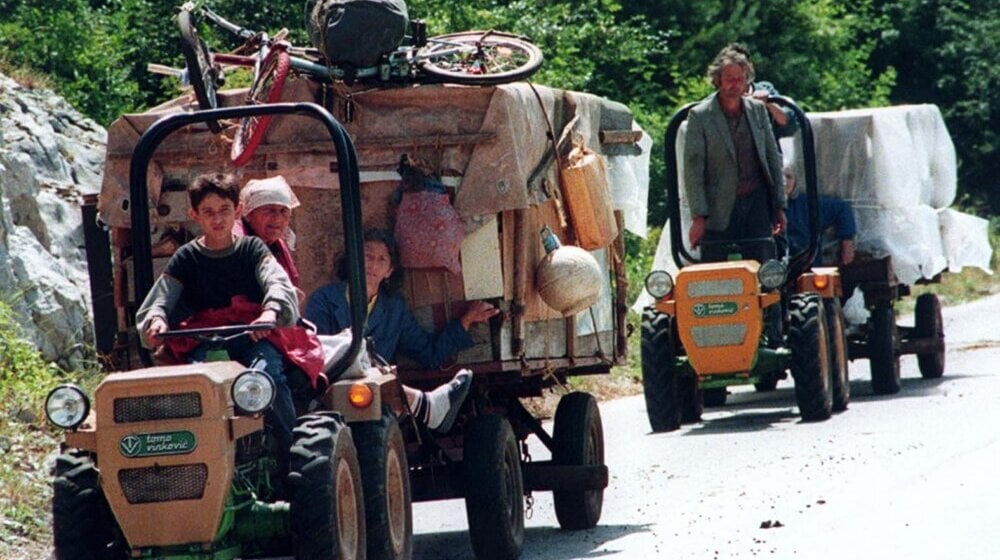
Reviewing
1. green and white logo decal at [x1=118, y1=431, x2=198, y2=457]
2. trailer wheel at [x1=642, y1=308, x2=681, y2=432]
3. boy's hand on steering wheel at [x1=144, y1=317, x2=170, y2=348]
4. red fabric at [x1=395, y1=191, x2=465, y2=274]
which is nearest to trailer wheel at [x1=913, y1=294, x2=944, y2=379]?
trailer wheel at [x1=642, y1=308, x2=681, y2=432]

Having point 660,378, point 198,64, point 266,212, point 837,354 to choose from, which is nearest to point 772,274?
point 660,378

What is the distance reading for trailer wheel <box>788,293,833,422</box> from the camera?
1533 centimetres

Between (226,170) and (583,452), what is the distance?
8.06 feet

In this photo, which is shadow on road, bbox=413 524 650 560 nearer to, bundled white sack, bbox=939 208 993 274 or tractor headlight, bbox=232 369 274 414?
tractor headlight, bbox=232 369 274 414

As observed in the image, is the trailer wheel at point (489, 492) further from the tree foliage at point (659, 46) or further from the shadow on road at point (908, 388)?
the tree foliage at point (659, 46)

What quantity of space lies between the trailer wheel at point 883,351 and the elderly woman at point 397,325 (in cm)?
774

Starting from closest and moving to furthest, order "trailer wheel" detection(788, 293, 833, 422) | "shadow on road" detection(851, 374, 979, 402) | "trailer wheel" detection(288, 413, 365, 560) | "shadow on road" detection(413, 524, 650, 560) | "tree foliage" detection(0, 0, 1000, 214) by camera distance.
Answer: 1. "trailer wheel" detection(288, 413, 365, 560)
2. "shadow on road" detection(413, 524, 650, 560)
3. "trailer wheel" detection(788, 293, 833, 422)
4. "shadow on road" detection(851, 374, 979, 402)
5. "tree foliage" detection(0, 0, 1000, 214)

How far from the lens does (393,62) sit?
35.0ft

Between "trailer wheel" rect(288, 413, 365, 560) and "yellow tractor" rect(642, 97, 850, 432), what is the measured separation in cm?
732

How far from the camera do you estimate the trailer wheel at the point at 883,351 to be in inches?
680

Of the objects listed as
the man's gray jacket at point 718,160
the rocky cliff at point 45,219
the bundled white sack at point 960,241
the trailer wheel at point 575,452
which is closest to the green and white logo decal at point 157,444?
the trailer wheel at point 575,452

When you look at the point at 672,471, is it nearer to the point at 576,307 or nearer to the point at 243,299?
the point at 576,307

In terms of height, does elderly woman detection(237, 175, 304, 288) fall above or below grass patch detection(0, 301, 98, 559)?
above

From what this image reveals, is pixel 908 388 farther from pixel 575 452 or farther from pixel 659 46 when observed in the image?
pixel 659 46
